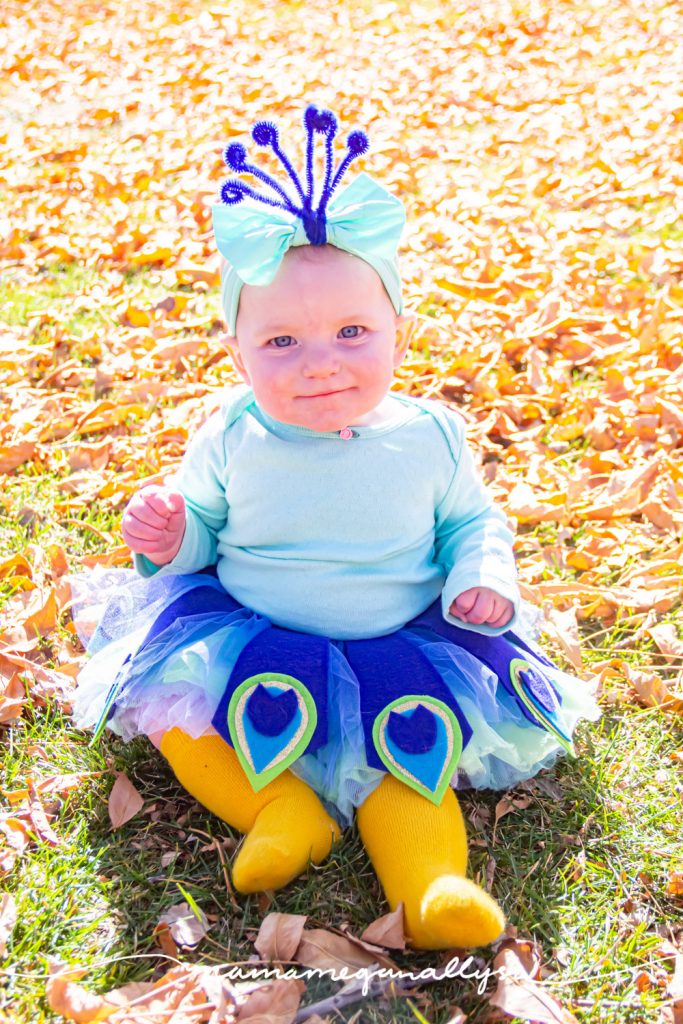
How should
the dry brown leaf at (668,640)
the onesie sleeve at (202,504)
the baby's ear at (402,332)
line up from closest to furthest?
the baby's ear at (402,332), the onesie sleeve at (202,504), the dry brown leaf at (668,640)

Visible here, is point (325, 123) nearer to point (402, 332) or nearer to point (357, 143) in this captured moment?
point (357, 143)

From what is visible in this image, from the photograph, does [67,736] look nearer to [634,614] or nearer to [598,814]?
[598,814]

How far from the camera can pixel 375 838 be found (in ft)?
6.20

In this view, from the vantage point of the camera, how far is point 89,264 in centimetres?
451

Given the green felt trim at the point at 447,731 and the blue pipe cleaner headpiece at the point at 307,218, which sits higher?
the blue pipe cleaner headpiece at the point at 307,218

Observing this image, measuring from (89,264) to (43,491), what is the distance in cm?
180

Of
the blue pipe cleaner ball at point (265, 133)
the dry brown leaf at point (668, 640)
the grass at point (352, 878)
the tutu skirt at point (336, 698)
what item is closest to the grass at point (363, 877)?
the grass at point (352, 878)

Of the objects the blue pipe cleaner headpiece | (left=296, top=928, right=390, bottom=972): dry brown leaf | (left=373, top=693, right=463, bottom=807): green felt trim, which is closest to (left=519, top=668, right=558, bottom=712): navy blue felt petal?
(left=373, top=693, right=463, bottom=807): green felt trim

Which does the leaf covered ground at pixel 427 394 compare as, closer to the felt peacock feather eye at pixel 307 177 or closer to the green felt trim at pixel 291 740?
the green felt trim at pixel 291 740

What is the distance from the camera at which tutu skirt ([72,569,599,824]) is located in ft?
6.29

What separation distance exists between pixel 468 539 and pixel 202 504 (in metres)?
0.60

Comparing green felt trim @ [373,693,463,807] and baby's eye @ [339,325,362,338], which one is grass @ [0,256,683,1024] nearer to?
green felt trim @ [373,693,463,807]

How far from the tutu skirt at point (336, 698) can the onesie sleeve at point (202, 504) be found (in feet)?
0.25

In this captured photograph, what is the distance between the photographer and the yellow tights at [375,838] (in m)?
1.69
